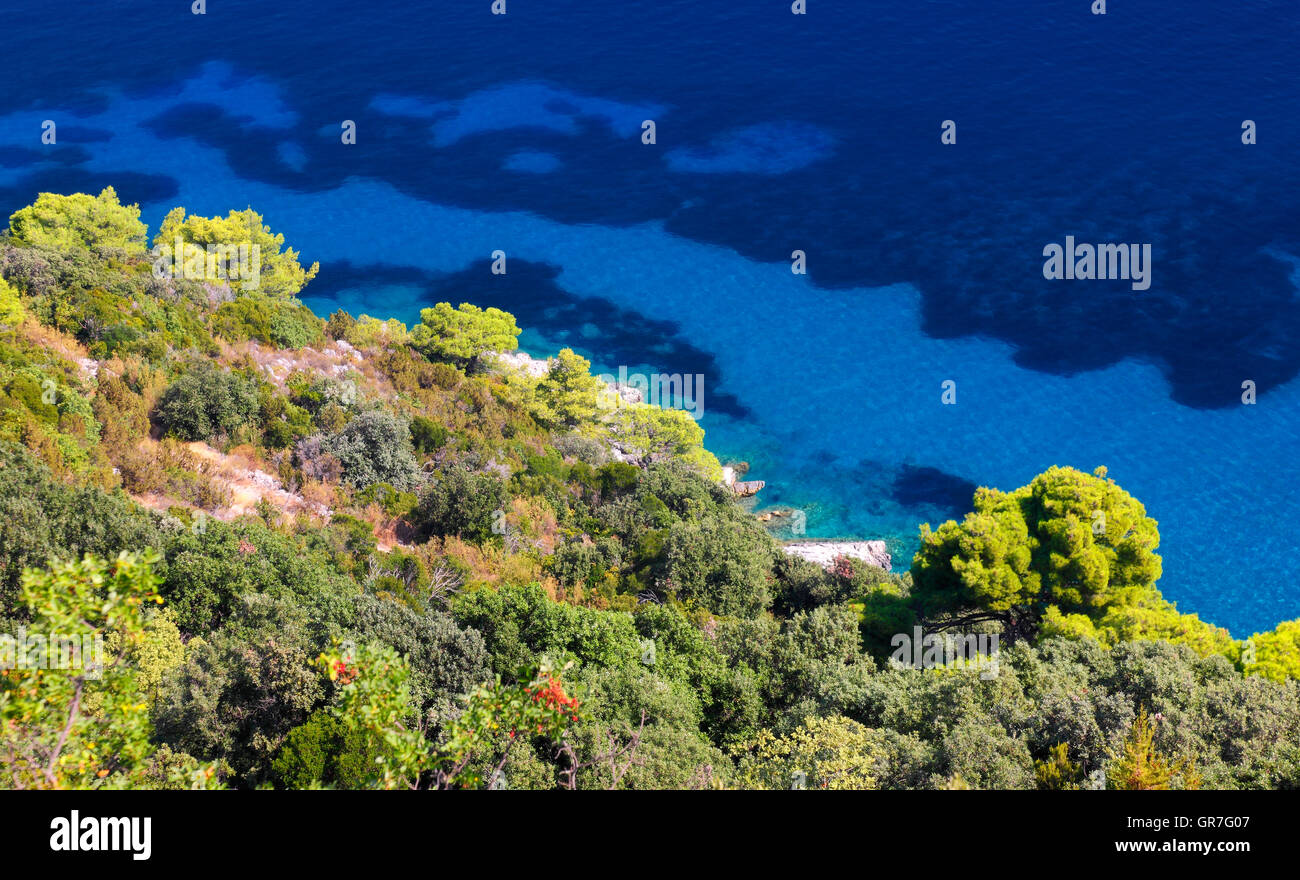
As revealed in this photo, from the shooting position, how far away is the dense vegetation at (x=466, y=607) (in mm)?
11469

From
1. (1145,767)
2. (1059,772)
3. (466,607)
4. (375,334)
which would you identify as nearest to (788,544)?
(466,607)

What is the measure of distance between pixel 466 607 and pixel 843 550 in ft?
62.6

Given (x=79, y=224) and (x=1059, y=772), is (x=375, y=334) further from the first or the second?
(x=1059, y=772)

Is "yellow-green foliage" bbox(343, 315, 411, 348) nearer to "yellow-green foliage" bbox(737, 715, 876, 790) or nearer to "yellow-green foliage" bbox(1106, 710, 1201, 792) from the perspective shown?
"yellow-green foliage" bbox(737, 715, 876, 790)

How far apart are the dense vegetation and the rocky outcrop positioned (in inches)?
138

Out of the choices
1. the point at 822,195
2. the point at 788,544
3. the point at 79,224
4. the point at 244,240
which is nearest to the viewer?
the point at 788,544

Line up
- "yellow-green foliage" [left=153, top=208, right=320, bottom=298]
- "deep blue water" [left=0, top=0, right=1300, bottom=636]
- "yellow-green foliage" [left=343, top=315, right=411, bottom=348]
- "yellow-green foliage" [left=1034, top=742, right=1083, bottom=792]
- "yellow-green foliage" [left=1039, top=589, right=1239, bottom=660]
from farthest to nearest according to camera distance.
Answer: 1. "deep blue water" [left=0, top=0, right=1300, bottom=636]
2. "yellow-green foliage" [left=153, top=208, right=320, bottom=298]
3. "yellow-green foliage" [left=343, top=315, right=411, bottom=348]
4. "yellow-green foliage" [left=1039, top=589, right=1239, bottom=660]
5. "yellow-green foliage" [left=1034, top=742, right=1083, bottom=792]

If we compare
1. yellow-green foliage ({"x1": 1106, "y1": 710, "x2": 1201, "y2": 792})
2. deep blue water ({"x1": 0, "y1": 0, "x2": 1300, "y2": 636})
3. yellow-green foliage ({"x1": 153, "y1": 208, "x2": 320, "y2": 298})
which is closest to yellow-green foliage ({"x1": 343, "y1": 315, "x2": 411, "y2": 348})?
yellow-green foliage ({"x1": 153, "y1": 208, "x2": 320, "y2": 298})

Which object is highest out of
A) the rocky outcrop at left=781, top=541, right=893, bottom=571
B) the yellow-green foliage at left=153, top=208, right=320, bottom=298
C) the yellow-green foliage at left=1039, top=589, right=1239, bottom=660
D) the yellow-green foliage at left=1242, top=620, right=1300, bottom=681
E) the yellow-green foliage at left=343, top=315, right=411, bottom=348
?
the yellow-green foliage at left=153, top=208, right=320, bottom=298

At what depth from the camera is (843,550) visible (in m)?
34.7

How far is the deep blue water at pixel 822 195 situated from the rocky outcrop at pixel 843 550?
2.18m

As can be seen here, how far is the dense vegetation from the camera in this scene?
452 inches

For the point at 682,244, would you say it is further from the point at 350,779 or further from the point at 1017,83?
the point at 350,779

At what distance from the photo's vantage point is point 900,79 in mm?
75312
